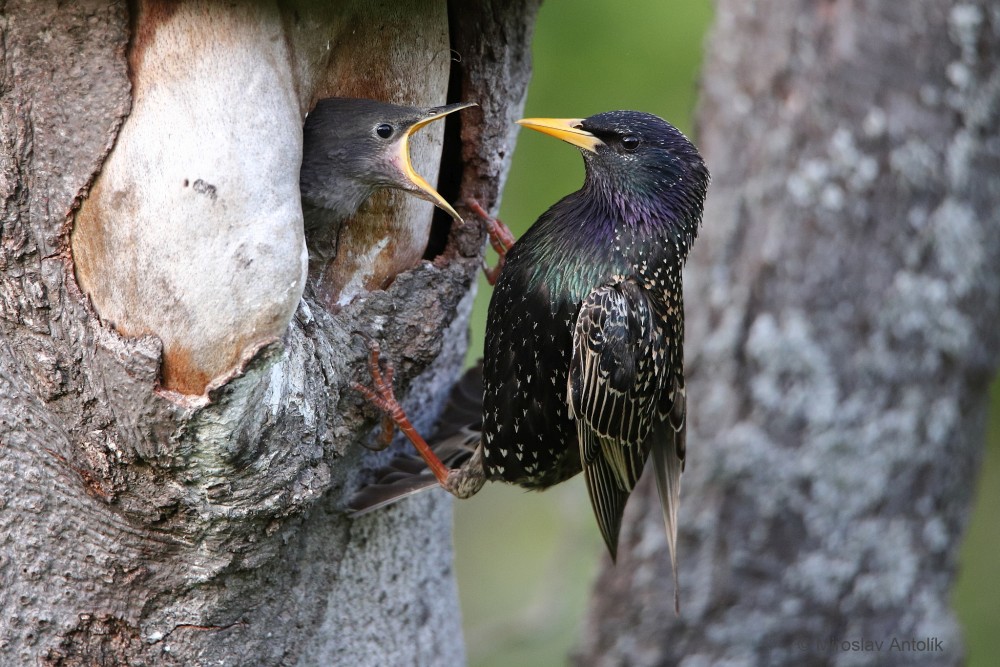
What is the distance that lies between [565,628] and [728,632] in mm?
927

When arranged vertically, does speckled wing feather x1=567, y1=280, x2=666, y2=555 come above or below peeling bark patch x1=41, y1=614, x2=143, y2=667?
above

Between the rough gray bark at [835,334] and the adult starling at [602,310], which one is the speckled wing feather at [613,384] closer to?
the adult starling at [602,310]

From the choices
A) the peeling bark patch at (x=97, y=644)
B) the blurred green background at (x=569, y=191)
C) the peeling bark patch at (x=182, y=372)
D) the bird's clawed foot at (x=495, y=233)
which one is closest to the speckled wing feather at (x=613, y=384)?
the bird's clawed foot at (x=495, y=233)

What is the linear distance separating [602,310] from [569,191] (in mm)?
1941

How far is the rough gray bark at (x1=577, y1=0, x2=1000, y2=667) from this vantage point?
3.72 meters

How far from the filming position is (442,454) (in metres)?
3.21

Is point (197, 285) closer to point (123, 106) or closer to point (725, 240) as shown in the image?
point (123, 106)

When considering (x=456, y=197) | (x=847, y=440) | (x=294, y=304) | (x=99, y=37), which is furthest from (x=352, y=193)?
(x=847, y=440)

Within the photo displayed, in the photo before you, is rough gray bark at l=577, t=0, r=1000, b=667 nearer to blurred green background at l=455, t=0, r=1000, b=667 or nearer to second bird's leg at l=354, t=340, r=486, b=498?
blurred green background at l=455, t=0, r=1000, b=667

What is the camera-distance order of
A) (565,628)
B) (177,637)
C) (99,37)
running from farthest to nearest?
(565,628) < (177,637) < (99,37)

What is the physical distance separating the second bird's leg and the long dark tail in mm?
39

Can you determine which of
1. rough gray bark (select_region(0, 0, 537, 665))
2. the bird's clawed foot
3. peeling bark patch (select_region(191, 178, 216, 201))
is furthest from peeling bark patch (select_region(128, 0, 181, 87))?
the bird's clawed foot

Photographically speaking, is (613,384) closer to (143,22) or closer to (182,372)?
(182,372)

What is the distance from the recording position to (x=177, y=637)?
242 centimetres
